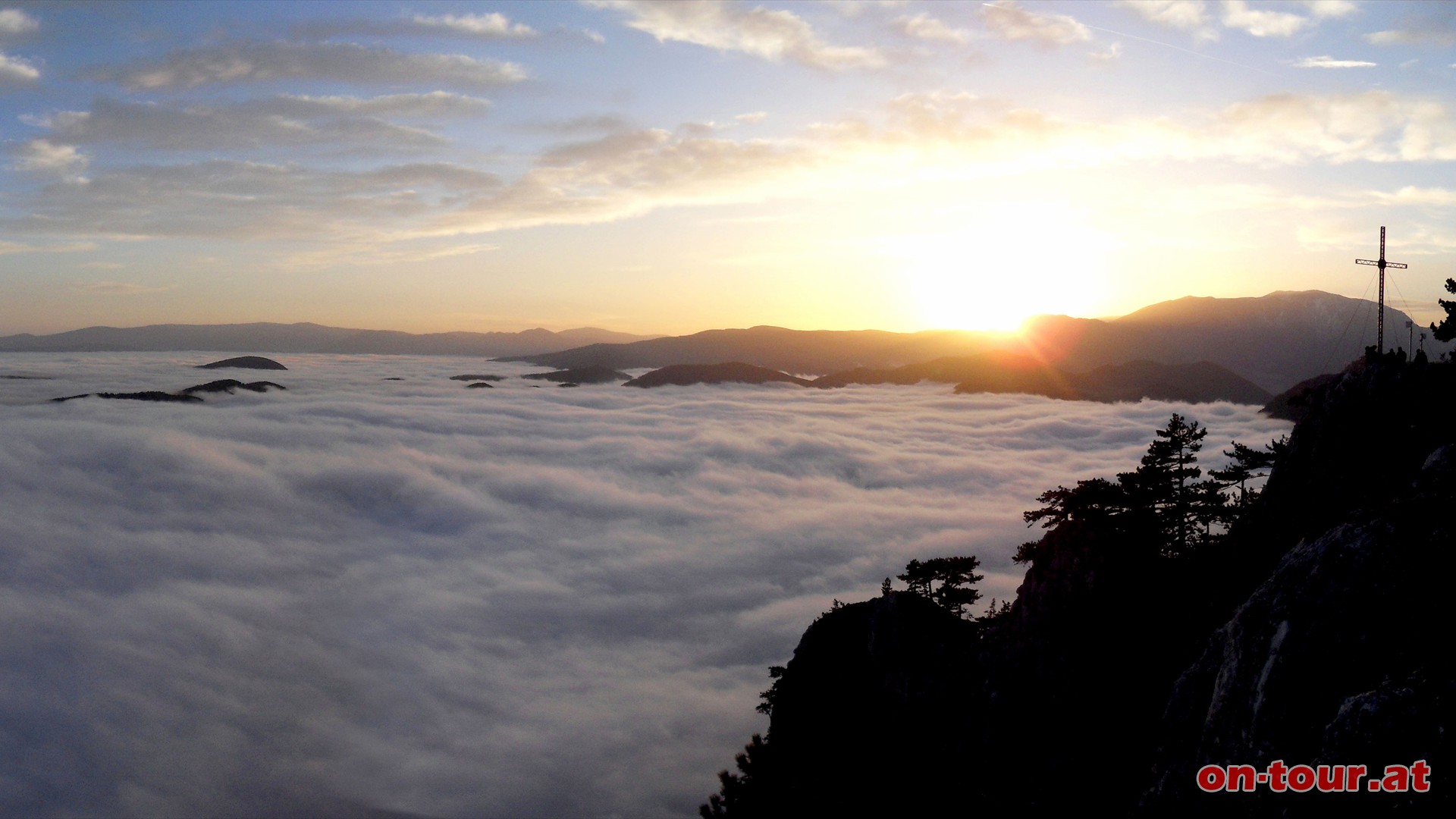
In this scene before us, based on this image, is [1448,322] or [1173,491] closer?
[1448,322]

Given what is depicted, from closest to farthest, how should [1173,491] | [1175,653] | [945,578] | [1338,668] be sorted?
[1338,668], [1175,653], [1173,491], [945,578]

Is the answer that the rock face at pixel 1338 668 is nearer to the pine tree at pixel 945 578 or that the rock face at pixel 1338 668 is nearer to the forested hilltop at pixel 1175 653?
the forested hilltop at pixel 1175 653

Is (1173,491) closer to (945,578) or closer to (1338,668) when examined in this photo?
(945,578)

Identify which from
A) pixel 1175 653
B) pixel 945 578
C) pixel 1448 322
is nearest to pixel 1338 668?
pixel 1175 653

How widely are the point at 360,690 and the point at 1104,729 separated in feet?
624

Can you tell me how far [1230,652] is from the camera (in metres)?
19.1

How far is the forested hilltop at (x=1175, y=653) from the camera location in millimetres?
15617

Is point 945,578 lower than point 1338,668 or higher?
lower

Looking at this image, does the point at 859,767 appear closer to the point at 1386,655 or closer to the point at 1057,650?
the point at 1057,650

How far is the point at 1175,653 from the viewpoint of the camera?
26.9m

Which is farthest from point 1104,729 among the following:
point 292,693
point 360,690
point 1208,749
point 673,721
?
point 292,693

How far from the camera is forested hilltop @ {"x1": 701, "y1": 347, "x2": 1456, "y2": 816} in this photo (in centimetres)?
1562

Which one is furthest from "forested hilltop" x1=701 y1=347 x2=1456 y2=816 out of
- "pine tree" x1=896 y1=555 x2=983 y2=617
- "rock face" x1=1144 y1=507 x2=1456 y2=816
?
"pine tree" x1=896 y1=555 x2=983 y2=617

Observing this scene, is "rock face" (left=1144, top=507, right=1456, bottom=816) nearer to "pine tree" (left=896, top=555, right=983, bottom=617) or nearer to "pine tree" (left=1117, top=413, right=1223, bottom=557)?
"pine tree" (left=1117, top=413, right=1223, bottom=557)
